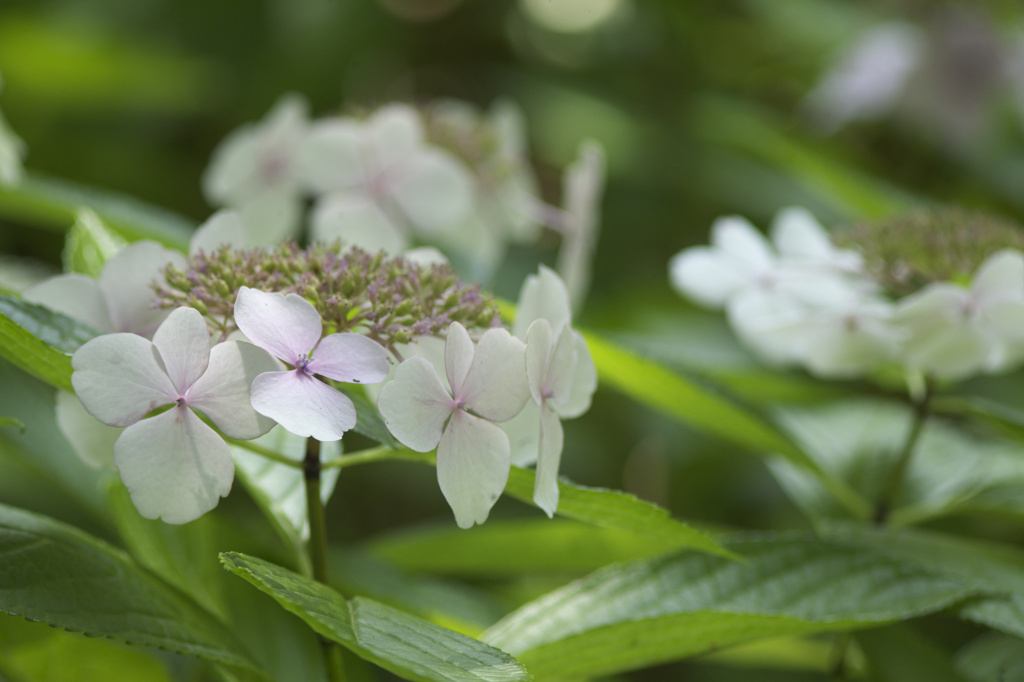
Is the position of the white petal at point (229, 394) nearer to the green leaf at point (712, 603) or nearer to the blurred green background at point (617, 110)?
the green leaf at point (712, 603)

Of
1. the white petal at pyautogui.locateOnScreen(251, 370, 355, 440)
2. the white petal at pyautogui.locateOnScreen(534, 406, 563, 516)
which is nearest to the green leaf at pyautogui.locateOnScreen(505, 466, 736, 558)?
the white petal at pyautogui.locateOnScreen(534, 406, 563, 516)

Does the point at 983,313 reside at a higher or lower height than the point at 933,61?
lower

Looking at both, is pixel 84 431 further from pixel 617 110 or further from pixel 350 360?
pixel 617 110

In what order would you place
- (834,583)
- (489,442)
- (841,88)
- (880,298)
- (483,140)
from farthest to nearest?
(841,88)
(483,140)
(880,298)
(834,583)
(489,442)

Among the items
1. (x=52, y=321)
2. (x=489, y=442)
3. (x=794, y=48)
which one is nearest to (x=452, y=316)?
(x=489, y=442)

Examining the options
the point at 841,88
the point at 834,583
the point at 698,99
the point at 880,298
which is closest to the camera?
the point at 834,583

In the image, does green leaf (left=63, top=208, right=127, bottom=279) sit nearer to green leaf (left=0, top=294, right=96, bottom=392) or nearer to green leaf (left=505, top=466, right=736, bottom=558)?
green leaf (left=0, top=294, right=96, bottom=392)

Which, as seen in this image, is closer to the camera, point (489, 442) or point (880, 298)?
point (489, 442)

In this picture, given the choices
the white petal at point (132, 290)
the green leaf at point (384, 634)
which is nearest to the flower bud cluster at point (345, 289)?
the white petal at point (132, 290)

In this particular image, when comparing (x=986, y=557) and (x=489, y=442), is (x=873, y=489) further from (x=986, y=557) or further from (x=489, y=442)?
(x=489, y=442)
